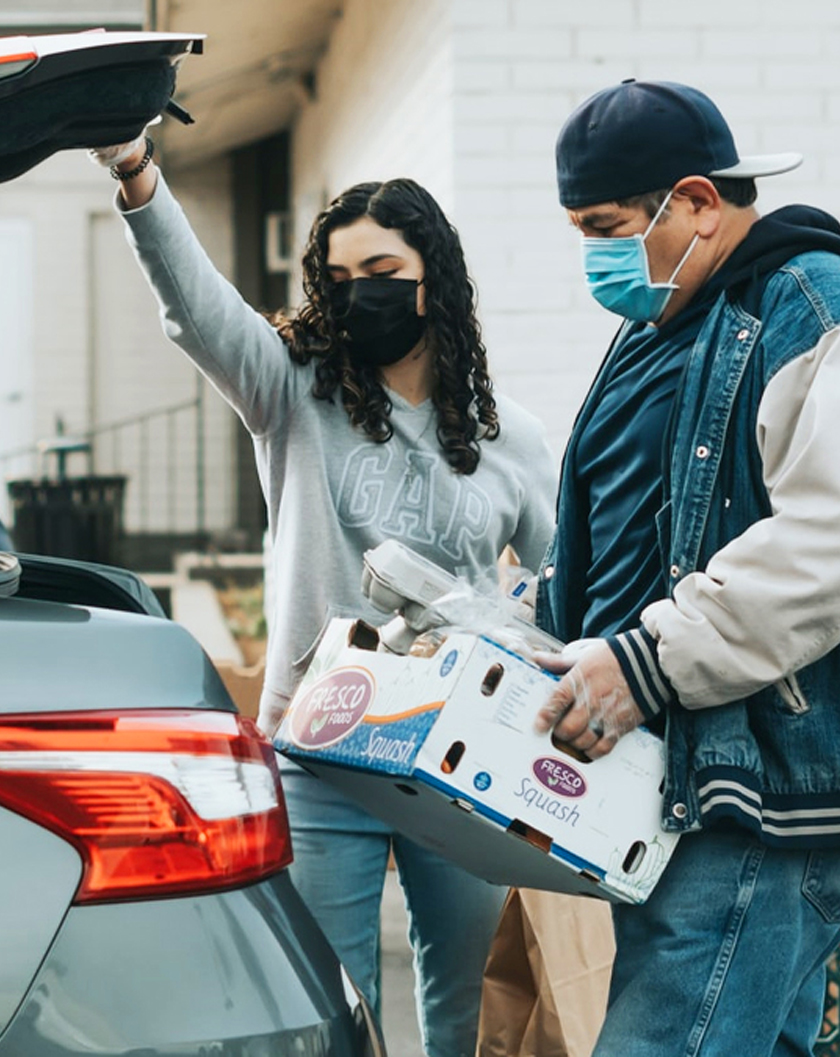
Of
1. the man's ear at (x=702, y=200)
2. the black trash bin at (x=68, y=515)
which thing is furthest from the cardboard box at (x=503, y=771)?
the black trash bin at (x=68, y=515)

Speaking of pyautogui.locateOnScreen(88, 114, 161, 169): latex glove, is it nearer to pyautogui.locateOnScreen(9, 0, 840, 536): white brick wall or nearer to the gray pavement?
the gray pavement

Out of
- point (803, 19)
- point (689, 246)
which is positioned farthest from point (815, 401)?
point (803, 19)

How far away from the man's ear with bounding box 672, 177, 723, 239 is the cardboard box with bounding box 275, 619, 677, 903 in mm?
655

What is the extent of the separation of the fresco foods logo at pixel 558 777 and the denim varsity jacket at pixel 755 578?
0.12 metres

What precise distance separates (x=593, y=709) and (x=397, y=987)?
8.33ft

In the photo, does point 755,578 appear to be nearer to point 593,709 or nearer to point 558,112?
point 593,709

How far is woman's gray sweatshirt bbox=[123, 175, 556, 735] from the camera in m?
2.80

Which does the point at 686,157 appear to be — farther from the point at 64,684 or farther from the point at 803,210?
the point at 64,684

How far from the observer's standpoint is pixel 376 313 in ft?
9.60

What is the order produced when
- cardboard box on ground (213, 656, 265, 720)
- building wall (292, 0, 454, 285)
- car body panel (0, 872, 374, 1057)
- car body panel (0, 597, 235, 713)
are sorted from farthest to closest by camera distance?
1. building wall (292, 0, 454, 285)
2. cardboard box on ground (213, 656, 265, 720)
3. car body panel (0, 597, 235, 713)
4. car body panel (0, 872, 374, 1057)

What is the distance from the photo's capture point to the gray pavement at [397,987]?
408 centimetres

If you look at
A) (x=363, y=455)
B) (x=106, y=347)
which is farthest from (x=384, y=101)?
(x=106, y=347)

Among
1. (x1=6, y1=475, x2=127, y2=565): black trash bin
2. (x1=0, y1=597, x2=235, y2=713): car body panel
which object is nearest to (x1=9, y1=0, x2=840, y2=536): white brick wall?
(x1=0, y1=597, x2=235, y2=713): car body panel

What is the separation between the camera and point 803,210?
2346mm
